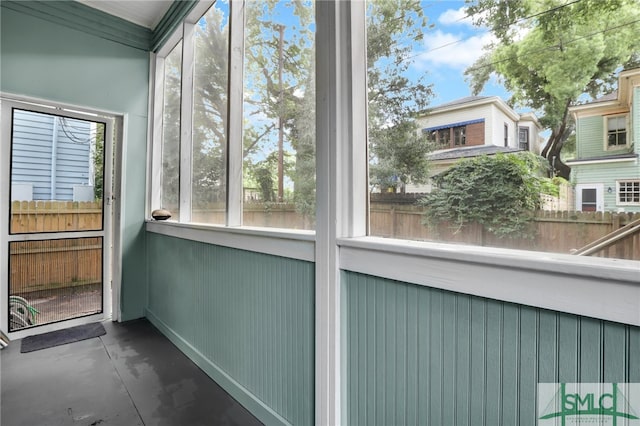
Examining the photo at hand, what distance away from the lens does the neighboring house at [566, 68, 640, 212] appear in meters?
0.75

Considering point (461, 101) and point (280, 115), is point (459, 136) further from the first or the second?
point (280, 115)

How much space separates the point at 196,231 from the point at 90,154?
1.62 meters

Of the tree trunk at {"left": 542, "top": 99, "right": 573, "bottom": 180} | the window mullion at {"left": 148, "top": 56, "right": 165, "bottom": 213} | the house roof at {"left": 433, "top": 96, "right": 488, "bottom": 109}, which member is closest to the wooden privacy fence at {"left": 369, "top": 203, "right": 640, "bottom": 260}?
the tree trunk at {"left": 542, "top": 99, "right": 573, "bottom": 180}

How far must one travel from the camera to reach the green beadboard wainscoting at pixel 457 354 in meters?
0.73

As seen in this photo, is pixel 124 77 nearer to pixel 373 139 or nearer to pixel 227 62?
pixel 227 62

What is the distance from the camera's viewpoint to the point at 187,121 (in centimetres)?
267

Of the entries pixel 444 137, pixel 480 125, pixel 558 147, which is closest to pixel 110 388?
pixel 444 137

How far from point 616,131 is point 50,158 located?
3.69 metres

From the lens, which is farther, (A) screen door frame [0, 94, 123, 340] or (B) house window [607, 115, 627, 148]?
(A) screen door frame [0, 94, 123, 340]

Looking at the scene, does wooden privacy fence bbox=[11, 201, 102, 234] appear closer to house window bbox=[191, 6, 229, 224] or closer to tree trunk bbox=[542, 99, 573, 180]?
house window bbox=[191, 6, 229, 224]

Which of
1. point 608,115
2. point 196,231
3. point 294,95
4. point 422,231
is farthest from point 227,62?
point 608,115

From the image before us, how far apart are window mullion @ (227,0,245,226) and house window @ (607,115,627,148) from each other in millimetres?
1749

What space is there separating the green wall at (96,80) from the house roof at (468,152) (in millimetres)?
3057

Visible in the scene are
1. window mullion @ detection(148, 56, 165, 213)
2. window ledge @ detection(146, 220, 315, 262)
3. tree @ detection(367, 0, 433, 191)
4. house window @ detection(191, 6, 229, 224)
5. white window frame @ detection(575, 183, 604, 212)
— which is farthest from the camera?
window mullion @ detection(148, 56, 165, 213)
